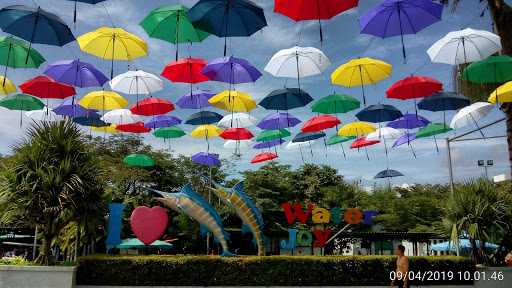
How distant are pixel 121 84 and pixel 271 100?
5.22 m

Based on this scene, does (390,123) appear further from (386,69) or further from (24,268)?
(24,268)

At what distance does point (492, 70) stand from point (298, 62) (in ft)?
18.1

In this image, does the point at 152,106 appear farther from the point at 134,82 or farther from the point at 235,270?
the point at 235,270

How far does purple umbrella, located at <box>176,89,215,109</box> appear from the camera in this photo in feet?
57.5

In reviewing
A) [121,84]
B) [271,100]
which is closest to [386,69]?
[271,100]

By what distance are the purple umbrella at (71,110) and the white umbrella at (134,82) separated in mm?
2856

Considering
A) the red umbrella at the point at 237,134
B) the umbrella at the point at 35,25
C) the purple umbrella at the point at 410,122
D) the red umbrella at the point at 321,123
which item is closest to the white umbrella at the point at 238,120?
the red umbrella at the point at 237,134

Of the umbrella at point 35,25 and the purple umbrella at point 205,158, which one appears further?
the purple umbrella at point 205,158

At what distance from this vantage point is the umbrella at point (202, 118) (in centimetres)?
1852

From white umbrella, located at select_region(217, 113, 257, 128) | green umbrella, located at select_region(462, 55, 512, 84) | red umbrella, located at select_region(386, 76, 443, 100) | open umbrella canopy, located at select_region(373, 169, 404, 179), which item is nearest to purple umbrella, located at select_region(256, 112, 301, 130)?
white umbrella, located at select_region(217, 113, 257, 128)

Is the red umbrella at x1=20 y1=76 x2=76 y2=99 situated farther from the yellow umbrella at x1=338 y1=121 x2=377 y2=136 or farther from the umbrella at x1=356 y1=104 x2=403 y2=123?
the yellow umbrella at x1=338 y1=121 x2=377 y2=136

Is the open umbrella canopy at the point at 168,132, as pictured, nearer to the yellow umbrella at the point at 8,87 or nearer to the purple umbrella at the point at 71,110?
the purple umbrella at the point at 71,110

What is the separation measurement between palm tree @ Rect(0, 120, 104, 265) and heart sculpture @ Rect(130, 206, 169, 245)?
1.54m

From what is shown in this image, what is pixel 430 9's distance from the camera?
1178cm
